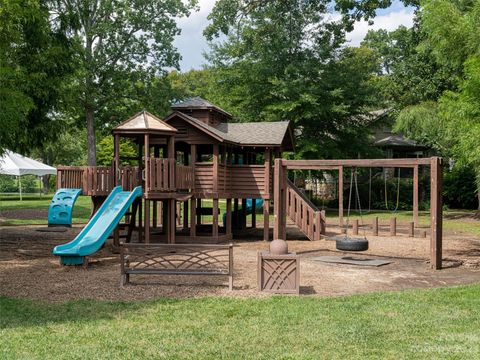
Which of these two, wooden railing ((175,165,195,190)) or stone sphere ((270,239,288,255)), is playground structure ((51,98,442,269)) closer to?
wooden railing ((175,165,195,190))

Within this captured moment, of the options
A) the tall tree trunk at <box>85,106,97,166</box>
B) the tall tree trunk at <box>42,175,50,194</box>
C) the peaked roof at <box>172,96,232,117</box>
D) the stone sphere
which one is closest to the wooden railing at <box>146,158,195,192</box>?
the peaked roof at <box>172,96,232,117</box>

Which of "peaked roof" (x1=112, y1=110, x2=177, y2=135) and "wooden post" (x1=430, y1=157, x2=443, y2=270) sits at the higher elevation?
"peaked roof" (x1=112, y1=110, x2=177, y2=135)

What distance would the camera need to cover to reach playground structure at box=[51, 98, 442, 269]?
50.7 feet

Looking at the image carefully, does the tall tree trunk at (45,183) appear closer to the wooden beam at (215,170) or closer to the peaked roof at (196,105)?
the peaked roof at (196,105)

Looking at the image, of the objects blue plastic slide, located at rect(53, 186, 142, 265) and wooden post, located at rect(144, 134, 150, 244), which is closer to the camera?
blue plastic slide, located at rect(53, 186, 142, 265)

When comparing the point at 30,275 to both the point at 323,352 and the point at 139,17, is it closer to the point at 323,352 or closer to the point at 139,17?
the point at 323,352

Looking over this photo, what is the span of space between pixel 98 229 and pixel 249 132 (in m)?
8.21

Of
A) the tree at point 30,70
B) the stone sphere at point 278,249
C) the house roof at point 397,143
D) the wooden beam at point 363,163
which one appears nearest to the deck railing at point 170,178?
the tree at point 30,70

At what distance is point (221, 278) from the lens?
1100cm

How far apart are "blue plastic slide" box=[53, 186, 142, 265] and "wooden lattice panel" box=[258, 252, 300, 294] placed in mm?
4593

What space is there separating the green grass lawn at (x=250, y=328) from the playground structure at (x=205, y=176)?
4916 mm

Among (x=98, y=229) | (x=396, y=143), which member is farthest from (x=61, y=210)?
(x=396, y=143)

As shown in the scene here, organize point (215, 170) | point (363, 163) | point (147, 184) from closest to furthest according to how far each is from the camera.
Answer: point (363, 163) → point (147, 184) → point (215, 170)

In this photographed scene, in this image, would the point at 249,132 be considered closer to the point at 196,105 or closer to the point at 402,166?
the point at 196,105
